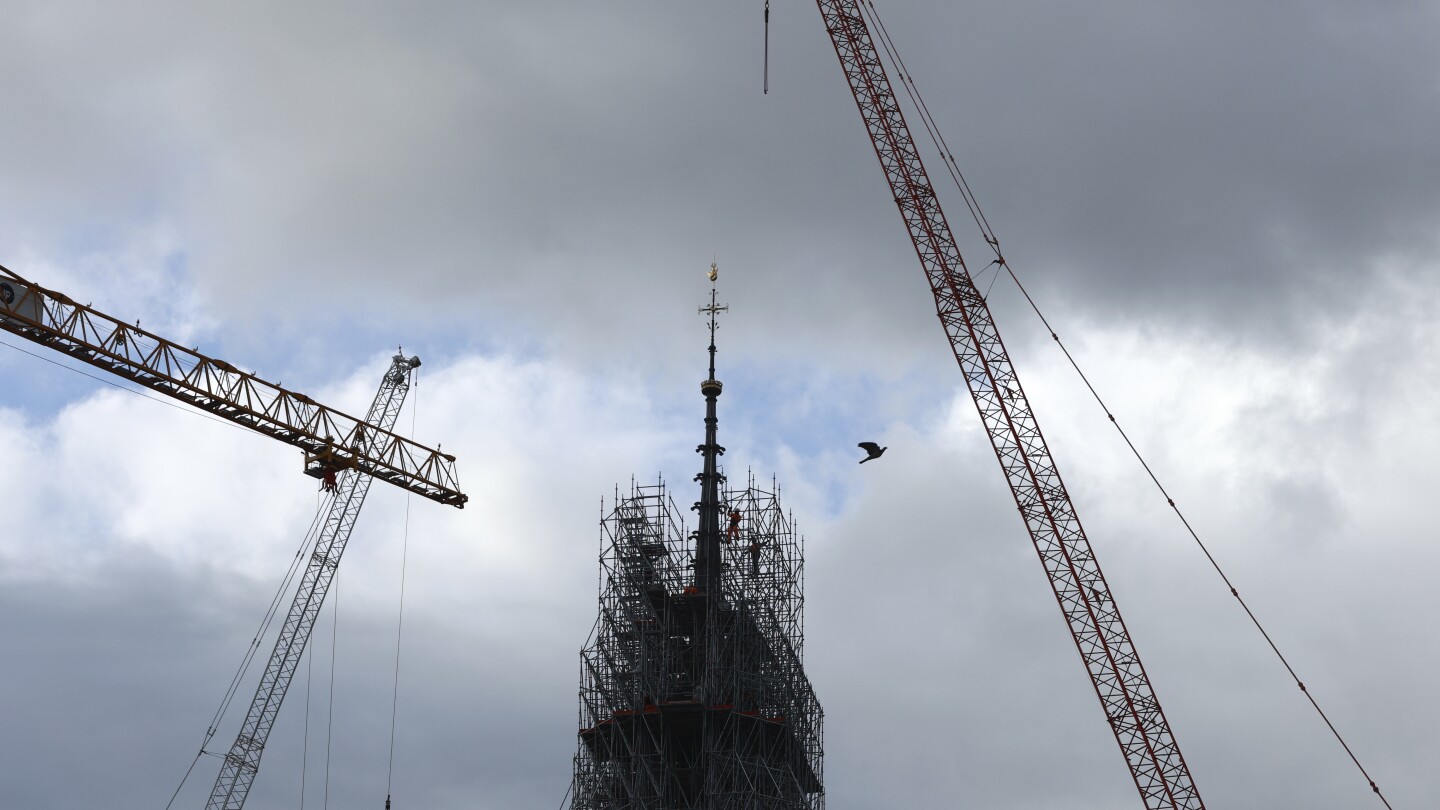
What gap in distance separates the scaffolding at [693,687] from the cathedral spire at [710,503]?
0.93 metres

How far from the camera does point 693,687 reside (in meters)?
126

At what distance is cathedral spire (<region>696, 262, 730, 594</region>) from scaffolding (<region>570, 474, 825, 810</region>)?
36.7 inches

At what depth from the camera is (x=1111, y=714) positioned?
11844 centimetres

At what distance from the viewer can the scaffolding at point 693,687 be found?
407 feet

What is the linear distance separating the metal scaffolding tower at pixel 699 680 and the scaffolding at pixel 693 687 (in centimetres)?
10

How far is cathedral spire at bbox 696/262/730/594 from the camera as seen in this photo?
134125 millimetres

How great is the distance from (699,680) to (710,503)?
17653 mm

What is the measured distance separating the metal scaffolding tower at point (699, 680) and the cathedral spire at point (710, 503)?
160mm

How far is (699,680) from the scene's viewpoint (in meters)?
127

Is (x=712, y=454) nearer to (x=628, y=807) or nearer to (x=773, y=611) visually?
(x=773, y=611)

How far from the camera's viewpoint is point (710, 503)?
13975 cm

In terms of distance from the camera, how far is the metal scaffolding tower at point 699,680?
407ft

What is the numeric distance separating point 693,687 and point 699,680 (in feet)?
3.57

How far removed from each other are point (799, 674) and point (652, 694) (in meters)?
14.5
